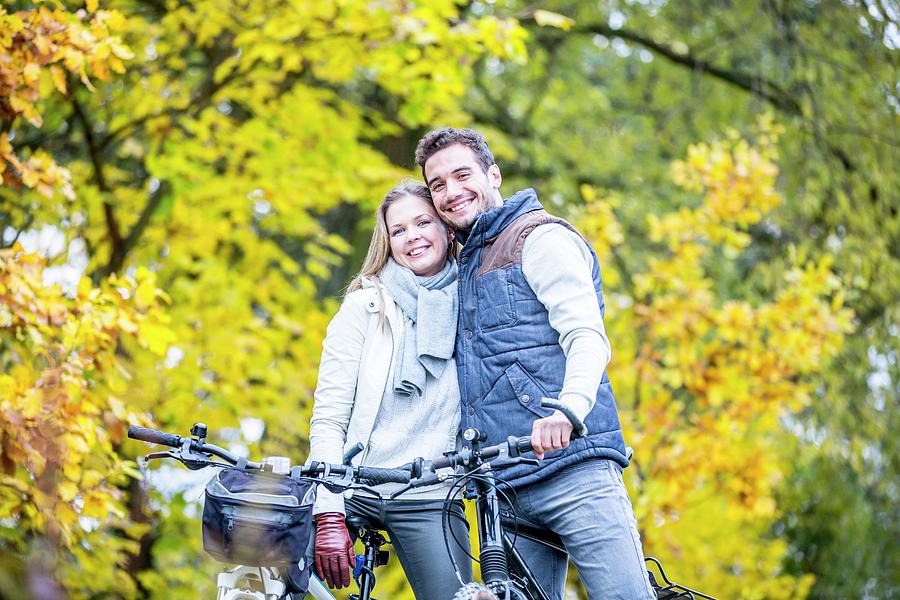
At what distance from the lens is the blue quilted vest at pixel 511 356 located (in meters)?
2.87

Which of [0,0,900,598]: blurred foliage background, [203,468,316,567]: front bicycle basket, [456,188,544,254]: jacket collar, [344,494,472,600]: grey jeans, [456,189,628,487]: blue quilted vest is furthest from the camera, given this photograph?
[0,0,900,598]: blurred foliage background

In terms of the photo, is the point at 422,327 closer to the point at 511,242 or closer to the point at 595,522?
the point at 511,242

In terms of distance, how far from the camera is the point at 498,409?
2900 millimetres

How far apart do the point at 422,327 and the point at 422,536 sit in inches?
22.9

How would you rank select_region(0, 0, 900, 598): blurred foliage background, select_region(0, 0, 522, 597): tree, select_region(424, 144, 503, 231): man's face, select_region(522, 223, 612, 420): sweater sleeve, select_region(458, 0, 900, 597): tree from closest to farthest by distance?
select_region(522, 223, 612, 420): sweater sleeve
select_region(424, 144, 503, 231): man's face
select_region(0, 0, 900, 598): blurred foliage background
select_region(0, 0, 522, 597): tree
select_region(458, 0, 900, 597): tree

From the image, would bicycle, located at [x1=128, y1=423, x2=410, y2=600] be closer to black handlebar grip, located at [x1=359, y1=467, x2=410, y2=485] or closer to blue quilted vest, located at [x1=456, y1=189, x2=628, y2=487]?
black handlebar grip, located at [x1=359, y1=467, x2=410, y2=485]

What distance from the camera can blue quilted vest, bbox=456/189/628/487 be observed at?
2865mm

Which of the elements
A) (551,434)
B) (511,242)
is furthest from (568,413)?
(511,242)

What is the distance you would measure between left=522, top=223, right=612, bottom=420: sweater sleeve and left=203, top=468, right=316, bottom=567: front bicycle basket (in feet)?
2.34

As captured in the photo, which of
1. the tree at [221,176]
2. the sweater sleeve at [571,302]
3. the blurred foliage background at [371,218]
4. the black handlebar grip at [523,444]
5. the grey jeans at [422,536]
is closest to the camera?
the black handlebar grip at [523,444]

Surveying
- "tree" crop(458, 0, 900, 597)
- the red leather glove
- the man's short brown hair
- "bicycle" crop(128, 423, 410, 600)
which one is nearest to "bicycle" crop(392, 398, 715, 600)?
"bicycle" crop(128, 423, 410, 600)

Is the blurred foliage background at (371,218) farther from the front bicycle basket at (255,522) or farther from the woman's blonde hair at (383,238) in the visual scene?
the front bicycle basket at (255,522)

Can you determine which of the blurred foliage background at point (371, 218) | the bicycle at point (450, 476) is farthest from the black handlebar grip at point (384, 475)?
the blurred foliage background at point (371, 218)

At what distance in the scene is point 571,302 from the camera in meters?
2.85
